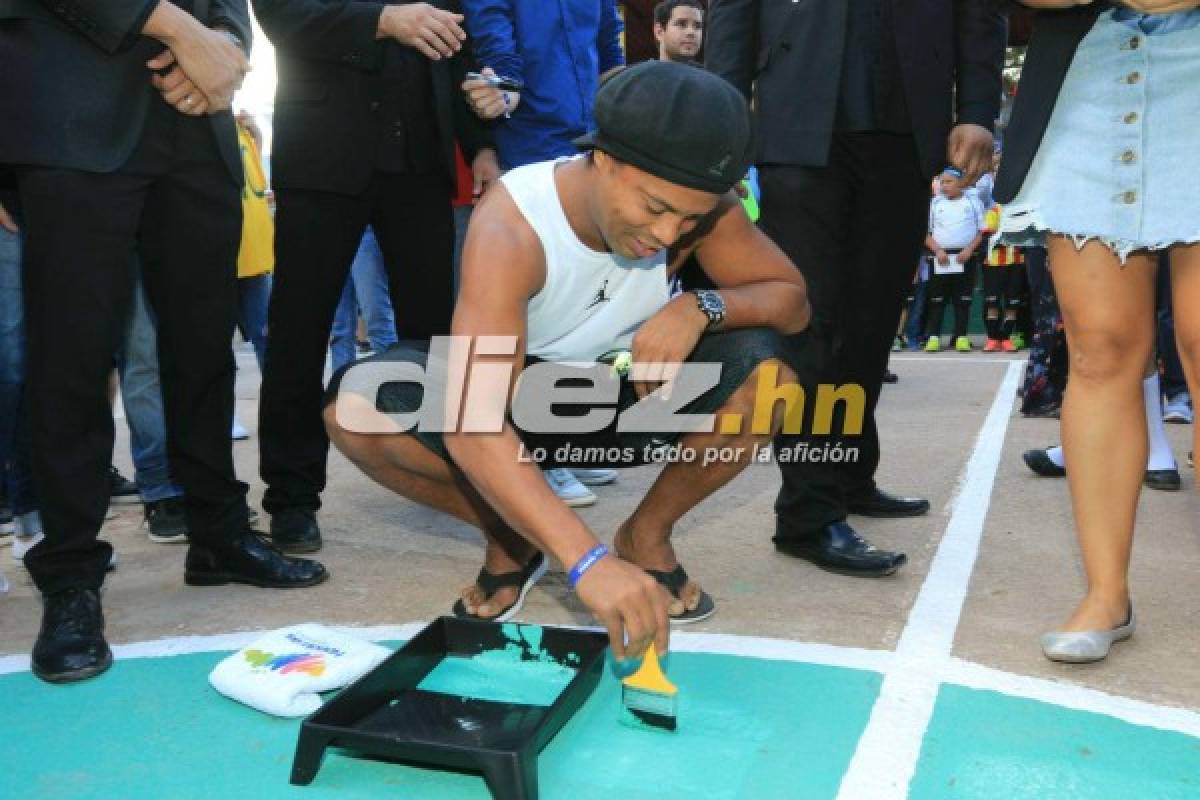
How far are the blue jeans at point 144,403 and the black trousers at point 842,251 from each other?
2.21 m

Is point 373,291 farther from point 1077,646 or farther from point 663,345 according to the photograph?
point 1077,646

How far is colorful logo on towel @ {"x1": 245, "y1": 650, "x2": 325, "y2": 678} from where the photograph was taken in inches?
94.9

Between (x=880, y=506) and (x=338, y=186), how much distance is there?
85.0 inches

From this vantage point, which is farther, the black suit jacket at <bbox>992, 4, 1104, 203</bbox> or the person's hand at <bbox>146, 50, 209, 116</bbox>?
the person's hand at <bbox>146, 50, 209, 116</bbox>

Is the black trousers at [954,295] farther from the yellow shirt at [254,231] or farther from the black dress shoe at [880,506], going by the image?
the black dress shoe at [880,506]

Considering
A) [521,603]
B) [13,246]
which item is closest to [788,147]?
[521,603]

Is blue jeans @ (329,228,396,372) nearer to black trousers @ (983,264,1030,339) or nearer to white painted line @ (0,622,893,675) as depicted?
white painted line @ (0,622,893,675)

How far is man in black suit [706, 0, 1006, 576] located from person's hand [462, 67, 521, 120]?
763 mm

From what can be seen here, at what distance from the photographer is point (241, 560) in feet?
10.4

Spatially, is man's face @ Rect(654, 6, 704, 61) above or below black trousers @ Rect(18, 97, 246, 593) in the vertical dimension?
above

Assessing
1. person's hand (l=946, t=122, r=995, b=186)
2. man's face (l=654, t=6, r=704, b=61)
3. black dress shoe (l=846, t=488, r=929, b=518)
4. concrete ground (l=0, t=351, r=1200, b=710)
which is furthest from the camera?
man's face (l=654, t=6, r=704, b=61)

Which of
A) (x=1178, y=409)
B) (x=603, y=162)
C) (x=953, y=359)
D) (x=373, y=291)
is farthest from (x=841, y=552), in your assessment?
(x=953, y=359)

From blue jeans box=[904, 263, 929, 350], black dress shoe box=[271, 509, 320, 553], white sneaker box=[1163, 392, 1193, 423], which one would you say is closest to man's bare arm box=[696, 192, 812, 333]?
black dress shoe box=[271, 509, 320, 553]

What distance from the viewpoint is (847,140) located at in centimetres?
338
